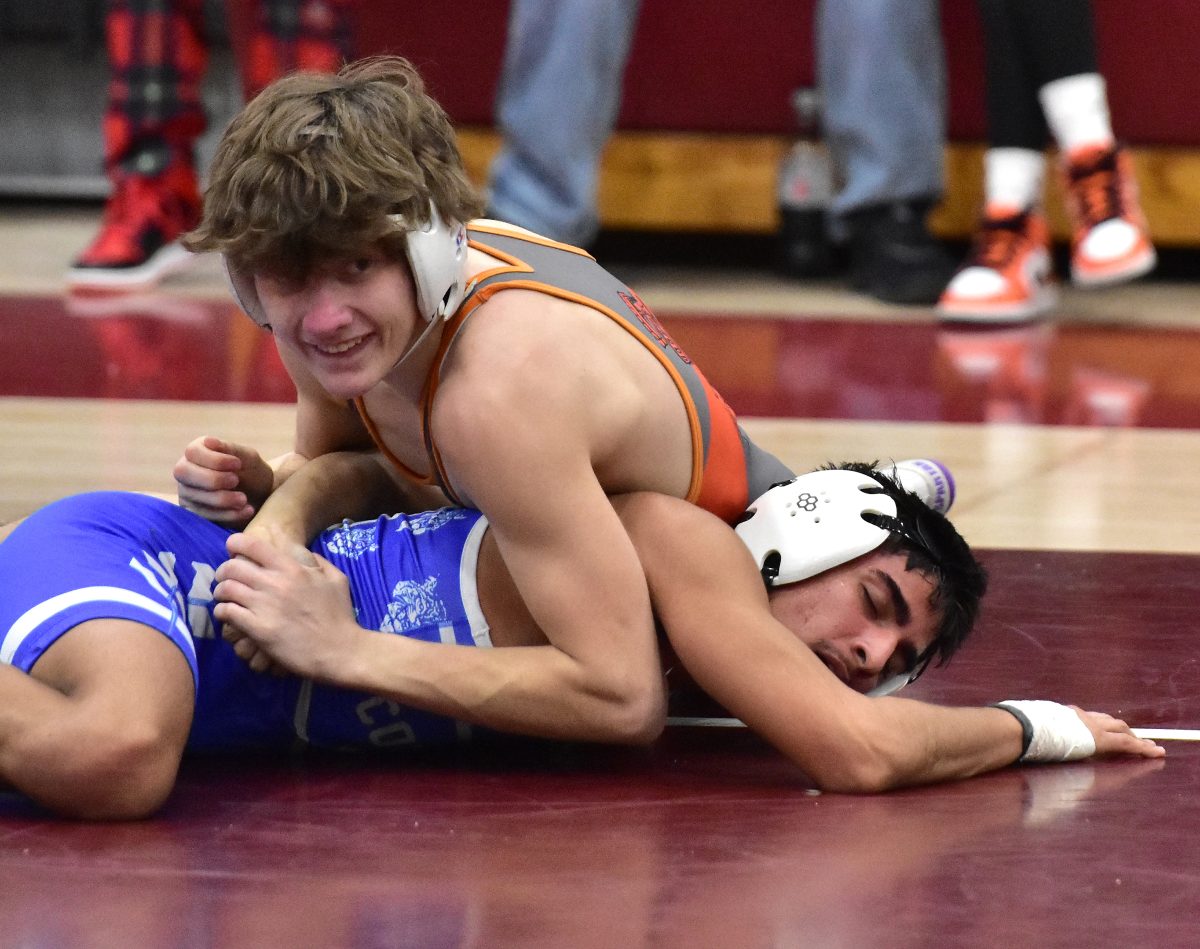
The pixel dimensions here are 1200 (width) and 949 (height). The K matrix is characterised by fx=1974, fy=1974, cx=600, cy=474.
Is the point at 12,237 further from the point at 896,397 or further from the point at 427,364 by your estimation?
the point at 427,364

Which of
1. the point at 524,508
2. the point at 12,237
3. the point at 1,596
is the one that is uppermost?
the point at 524,508

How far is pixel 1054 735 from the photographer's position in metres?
1.89

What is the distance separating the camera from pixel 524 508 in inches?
66.6

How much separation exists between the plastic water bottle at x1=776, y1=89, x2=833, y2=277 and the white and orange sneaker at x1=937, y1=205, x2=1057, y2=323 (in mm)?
487

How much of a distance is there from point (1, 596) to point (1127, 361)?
2.68 metres

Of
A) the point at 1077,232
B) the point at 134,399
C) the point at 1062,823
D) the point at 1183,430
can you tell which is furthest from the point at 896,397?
the point at 1062,823

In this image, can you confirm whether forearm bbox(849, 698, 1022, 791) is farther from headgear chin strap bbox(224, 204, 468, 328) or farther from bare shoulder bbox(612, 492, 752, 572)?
headgear chin strap bbox(224, 204, 468, 328)

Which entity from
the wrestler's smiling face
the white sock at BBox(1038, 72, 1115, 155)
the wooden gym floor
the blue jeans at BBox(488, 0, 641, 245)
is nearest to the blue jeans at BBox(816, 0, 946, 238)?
the white sock at BBox(1038, 72, 1115, 155)

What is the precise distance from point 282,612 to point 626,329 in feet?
1.35

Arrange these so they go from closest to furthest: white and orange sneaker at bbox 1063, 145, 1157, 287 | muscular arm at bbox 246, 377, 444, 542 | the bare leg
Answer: the bare leg, muscular arm at bbox 246, 377, 444, 542, white and orange sneaker at bbox 1063, 145, 1157, 287

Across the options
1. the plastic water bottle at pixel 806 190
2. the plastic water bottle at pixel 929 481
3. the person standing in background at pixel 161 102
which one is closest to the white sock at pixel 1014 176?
the plastic water bottle at pixel 806 190

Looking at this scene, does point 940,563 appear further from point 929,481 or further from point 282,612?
point 282,612

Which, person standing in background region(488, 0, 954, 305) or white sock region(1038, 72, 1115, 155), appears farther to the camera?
person standing in background region(488, 0, 954, 305)

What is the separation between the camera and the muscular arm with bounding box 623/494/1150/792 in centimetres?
176
